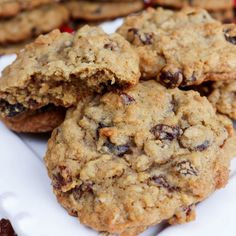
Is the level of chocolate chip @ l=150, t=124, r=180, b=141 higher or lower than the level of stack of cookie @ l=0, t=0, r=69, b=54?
higher

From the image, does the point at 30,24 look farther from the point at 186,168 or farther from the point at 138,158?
the point at 186,168

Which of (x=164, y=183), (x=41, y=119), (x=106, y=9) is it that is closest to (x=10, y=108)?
(x=41, y=119)

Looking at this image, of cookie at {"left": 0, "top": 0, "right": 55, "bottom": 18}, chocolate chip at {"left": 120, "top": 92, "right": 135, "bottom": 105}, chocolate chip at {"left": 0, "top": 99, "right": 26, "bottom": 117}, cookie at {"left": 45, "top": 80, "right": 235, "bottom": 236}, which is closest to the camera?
cookie at {"left": 45, "top": 80, "right": 235, "bottom": 236}

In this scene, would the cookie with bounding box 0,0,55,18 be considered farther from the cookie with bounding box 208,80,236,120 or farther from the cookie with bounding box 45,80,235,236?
the cookie with bounding box 208,80,236,120

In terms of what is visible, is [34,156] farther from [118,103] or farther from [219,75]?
[219,75]

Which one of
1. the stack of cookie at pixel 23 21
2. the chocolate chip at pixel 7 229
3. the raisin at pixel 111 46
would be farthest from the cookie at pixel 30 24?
the chocolate chip at pixel 7 229

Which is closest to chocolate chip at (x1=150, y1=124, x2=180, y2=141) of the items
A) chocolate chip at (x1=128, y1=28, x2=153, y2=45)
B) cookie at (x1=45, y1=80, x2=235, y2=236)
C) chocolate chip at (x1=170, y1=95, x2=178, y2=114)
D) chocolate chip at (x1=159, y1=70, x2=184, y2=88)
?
cookie at (x1=45, y1=80, x2=235, y2=236)

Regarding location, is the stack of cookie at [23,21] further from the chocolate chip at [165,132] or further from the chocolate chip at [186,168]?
the chocolate chip at [186,168]

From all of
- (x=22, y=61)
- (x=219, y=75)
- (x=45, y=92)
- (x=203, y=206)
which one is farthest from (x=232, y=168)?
(x=22, y=61)
